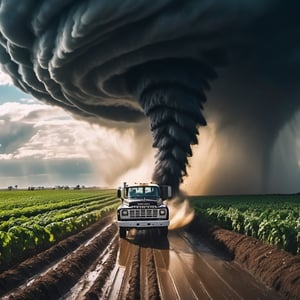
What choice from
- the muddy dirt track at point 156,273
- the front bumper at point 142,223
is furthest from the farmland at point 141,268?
the front bumper at point 142,223

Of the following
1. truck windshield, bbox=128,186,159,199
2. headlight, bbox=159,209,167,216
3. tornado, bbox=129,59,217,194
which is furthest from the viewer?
tornado, bbox=129,59,217,194

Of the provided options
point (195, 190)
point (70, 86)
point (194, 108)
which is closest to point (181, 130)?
point (194, 108)

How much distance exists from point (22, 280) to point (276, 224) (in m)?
9.31

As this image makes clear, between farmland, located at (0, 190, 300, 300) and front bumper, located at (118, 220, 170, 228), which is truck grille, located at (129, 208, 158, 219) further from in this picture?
farmland, located at (0, 190, 300, 300)

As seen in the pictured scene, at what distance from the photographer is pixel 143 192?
82.3 feet

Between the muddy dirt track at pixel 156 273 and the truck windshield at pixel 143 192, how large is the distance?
13.3 ft

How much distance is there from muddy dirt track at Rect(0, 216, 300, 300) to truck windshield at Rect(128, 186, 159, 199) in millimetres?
4040

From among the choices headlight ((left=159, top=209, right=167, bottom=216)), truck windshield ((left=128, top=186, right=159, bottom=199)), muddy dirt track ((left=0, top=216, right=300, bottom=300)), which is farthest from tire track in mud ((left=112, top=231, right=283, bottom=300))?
truck windshield ((left=128, top=186, right=159, bottom=199))

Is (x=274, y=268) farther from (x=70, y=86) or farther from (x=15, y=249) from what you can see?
(x=70, y=86)

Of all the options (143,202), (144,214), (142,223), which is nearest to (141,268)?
(142,223)

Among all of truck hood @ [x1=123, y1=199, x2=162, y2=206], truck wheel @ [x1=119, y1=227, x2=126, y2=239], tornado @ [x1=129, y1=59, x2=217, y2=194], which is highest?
tornado @ [x1=129, y1=59, x2=217, y2=194]

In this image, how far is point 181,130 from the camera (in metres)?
43.9

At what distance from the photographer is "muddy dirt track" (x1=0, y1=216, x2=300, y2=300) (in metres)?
11.3

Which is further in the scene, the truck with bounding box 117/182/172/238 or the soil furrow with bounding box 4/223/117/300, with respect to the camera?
the truck with bounding box 117/182/172/238
